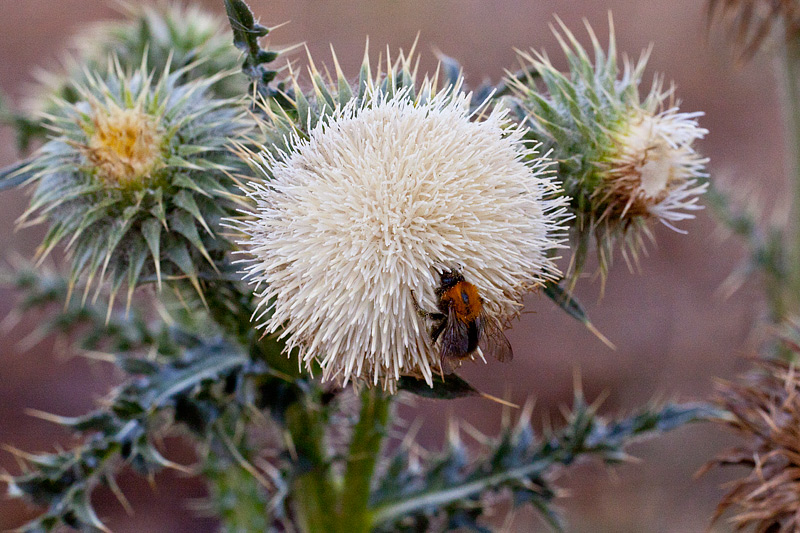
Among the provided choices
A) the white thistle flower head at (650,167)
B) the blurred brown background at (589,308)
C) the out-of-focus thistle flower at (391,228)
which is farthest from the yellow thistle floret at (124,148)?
the blurred brown background at (589,308)

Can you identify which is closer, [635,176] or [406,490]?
[635,176]

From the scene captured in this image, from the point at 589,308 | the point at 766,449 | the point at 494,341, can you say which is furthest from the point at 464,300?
the point at 589,308

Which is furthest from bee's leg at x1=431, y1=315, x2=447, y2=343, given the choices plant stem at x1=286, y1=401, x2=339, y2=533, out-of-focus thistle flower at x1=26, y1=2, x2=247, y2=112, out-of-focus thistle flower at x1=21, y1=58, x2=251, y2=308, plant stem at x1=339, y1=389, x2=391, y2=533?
out-of-focus thistle flower at x1=26, y1=2, x2=247, y2=112

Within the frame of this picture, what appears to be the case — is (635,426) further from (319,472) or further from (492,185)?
(492,185)

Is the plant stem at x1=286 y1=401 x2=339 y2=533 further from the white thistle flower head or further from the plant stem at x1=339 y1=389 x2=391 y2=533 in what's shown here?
the white thistle flower head

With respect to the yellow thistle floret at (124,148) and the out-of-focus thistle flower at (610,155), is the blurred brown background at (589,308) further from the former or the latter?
the yellow thistle floret at (124,148)

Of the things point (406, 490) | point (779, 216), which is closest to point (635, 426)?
point (406, 490)

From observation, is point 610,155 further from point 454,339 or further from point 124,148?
point 124,148
